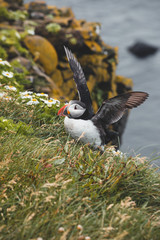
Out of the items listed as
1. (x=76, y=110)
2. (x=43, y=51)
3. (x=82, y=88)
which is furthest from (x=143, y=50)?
(x=76, y=110)

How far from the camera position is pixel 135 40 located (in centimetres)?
2636

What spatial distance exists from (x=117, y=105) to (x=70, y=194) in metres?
1.98

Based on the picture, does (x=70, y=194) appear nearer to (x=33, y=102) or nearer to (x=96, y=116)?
(x=96, y=116)

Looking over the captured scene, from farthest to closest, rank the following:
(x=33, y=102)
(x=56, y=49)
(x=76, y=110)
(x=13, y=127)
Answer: (x=56, y=49) → (x=33, y=102) → (x=76, y=110) → (x=13, y=127)

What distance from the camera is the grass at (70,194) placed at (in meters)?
3.00

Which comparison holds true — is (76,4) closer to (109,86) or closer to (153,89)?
(153,89)

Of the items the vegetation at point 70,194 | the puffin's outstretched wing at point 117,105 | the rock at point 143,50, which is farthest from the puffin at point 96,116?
the rock at point 143,50

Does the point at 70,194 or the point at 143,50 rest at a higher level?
the point at 143,50

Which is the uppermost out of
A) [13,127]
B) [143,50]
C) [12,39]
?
[143,50]

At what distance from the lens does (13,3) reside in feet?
45.3

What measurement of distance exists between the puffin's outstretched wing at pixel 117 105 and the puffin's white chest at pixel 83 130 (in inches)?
7.6

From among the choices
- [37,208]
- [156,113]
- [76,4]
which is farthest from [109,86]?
[76,4]

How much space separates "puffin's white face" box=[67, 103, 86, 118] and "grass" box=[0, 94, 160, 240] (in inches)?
27.2

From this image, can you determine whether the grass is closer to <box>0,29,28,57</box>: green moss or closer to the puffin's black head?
the puffin's black head
